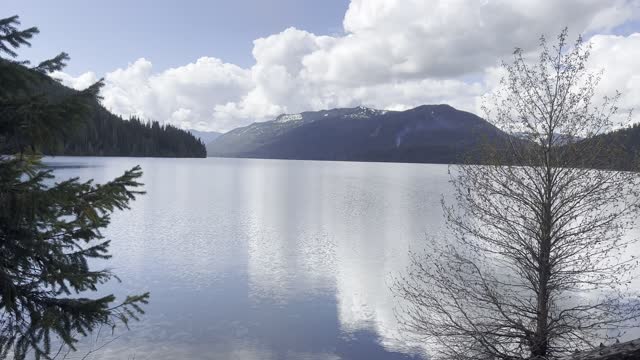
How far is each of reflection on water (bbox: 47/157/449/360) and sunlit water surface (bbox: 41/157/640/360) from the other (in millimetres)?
81

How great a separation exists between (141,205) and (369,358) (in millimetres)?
54590

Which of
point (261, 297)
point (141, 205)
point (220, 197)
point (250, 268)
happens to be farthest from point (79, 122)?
point (220, 197)

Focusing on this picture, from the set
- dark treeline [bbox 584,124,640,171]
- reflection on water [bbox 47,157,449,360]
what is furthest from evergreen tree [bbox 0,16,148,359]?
dark treeline [bbox 584,124,640,171]

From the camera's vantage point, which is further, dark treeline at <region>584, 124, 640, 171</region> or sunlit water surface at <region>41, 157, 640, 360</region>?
sunlit water surface at <region>41, 157, 640, 360</region>

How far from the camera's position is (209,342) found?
1936 cm

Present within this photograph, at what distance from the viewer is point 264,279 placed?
29750 mm

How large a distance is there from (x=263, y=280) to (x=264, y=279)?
9.4 inches

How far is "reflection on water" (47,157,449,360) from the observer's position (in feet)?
63.8

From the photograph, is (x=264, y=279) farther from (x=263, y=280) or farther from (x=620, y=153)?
(x=620, y=153)

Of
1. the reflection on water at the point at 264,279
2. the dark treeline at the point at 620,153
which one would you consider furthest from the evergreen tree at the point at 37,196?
the dark treeline at the point at 620,153

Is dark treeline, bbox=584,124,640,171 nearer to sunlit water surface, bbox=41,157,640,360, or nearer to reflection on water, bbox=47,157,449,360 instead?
sunlit water surface, bbox=41,157,640,360

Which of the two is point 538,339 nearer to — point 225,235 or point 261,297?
point 261,297

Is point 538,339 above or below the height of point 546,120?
below

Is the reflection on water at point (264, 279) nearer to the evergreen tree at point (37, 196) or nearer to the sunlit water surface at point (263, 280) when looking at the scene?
the sunlit water surface at point (263, 280)
